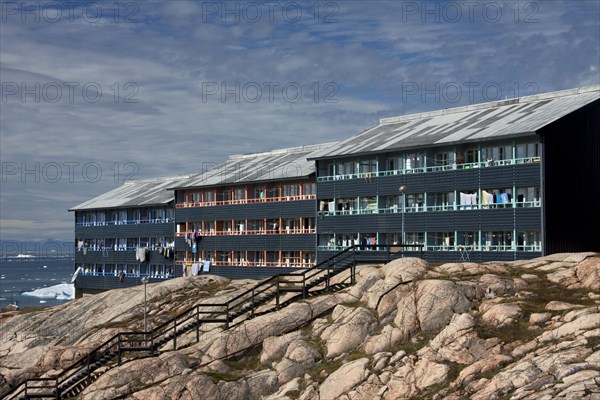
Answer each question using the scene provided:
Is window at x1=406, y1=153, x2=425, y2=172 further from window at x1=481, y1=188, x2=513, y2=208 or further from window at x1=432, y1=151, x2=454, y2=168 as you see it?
window at x1=481, y1=188, x2=513, y2=208

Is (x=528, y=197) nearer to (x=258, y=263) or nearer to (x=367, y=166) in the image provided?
(x=367, y=166)

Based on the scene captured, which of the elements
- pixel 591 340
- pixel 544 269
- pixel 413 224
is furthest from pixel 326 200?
pixel 591 340

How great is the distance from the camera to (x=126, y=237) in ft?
373

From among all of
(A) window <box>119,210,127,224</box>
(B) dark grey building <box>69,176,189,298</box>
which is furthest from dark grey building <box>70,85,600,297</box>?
(A) window <box>119,210,127,224</box>

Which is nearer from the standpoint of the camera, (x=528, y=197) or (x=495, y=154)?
(x=528, y=197)

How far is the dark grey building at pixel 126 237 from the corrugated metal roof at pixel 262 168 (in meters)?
7.22

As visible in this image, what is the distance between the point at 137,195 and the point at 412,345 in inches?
3196

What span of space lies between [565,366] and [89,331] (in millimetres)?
42430

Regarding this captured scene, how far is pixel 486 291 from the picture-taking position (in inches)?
1722

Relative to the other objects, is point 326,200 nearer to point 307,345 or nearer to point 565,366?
point 307,345

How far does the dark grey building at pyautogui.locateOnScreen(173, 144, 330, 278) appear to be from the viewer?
8662 centimetres

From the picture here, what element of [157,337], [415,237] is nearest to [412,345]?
[157,337]

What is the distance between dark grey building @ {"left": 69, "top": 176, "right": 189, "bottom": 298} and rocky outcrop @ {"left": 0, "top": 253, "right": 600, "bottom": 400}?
187 feet

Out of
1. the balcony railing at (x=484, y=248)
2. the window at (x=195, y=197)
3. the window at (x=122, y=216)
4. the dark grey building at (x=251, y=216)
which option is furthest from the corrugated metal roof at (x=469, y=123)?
the window at (x=122, y=216)
